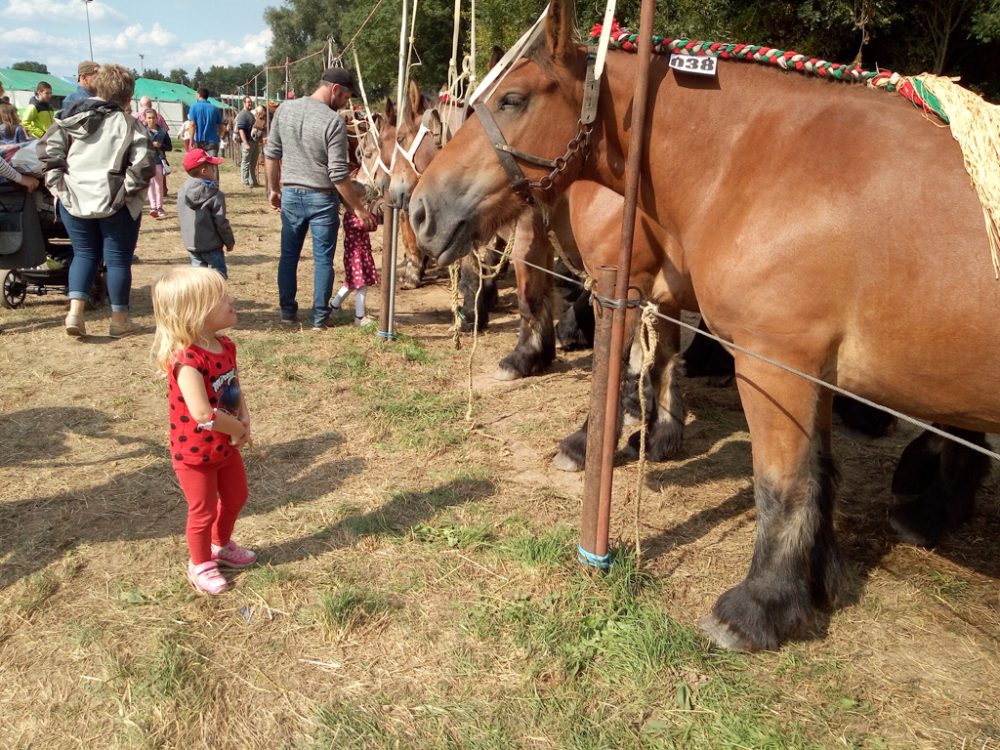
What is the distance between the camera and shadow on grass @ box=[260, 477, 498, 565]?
3170mm

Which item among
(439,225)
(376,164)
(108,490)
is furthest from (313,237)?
(439,225)

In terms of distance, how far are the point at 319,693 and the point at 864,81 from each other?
113 inches

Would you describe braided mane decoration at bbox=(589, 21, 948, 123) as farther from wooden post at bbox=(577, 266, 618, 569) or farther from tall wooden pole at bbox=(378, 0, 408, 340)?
tall wooden pole at bbox=(378, 0, 408, 340)

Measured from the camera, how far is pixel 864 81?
2.55 metres

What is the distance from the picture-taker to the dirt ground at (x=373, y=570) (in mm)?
2283

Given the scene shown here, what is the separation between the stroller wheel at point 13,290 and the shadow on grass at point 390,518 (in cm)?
511

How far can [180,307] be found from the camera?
249 cm

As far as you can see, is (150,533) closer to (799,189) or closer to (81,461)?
(81,461)

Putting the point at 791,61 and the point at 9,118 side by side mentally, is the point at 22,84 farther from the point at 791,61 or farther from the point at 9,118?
the point at 791,61

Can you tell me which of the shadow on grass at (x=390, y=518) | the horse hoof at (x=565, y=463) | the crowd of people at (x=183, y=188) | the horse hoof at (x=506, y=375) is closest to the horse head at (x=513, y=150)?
the shadow on grass at (x=390, y=518)

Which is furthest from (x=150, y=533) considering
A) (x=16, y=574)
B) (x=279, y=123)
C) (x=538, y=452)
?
(x=279, y=123)

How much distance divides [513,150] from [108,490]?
8.85 feet

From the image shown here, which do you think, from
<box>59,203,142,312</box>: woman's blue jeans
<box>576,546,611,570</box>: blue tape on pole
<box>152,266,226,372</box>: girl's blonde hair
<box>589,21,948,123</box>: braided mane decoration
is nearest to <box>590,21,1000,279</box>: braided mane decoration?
<box>589,21,948,123</box>: braided mane decoration

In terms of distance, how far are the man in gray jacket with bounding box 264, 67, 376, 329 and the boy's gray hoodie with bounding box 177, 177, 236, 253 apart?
1.77 ft
